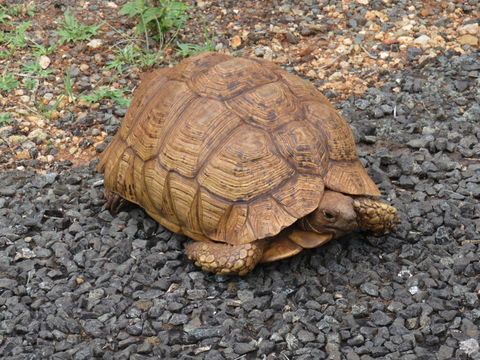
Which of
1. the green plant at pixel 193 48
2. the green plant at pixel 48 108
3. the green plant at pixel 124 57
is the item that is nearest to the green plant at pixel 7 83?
the green plant at pixel 48 108

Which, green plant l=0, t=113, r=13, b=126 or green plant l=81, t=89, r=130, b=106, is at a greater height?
green plant l=81, t=89, r=130, b=106

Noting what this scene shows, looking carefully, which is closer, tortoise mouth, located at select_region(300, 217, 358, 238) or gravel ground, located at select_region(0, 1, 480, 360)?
gravel ground, located at select_region(0, 1, 480, 360)

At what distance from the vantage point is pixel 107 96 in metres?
6.41

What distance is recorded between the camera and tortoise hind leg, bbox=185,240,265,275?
4223mm

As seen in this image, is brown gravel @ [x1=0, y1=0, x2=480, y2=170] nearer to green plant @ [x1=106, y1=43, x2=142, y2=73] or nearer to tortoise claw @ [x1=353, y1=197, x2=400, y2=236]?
green plant @ [x1=106, y1=43, x2=142, y2=73]

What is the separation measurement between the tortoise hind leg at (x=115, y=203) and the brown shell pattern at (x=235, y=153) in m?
0.15

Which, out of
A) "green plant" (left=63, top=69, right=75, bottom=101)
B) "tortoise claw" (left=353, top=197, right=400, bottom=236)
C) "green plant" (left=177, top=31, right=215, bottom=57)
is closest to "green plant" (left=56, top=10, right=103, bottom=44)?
"green plant" (left=63, top=69, right=75, bottom=101)

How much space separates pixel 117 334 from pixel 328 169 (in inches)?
62.2

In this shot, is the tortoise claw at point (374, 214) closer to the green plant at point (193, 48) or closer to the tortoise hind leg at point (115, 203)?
the tortoise hind leg at point (115, 203)

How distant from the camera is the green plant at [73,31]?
7.05 metres

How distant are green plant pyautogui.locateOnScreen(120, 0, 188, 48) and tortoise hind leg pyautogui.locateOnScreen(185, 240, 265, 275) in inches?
121

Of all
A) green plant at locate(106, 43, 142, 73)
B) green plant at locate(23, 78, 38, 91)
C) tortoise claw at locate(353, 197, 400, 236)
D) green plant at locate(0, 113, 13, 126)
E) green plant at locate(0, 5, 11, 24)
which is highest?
tortoise claw at locate(353, 197, 400, 236)

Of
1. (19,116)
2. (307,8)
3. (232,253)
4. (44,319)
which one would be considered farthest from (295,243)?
(307,8)

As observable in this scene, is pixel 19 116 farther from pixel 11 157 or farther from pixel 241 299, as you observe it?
pixel 241 299
